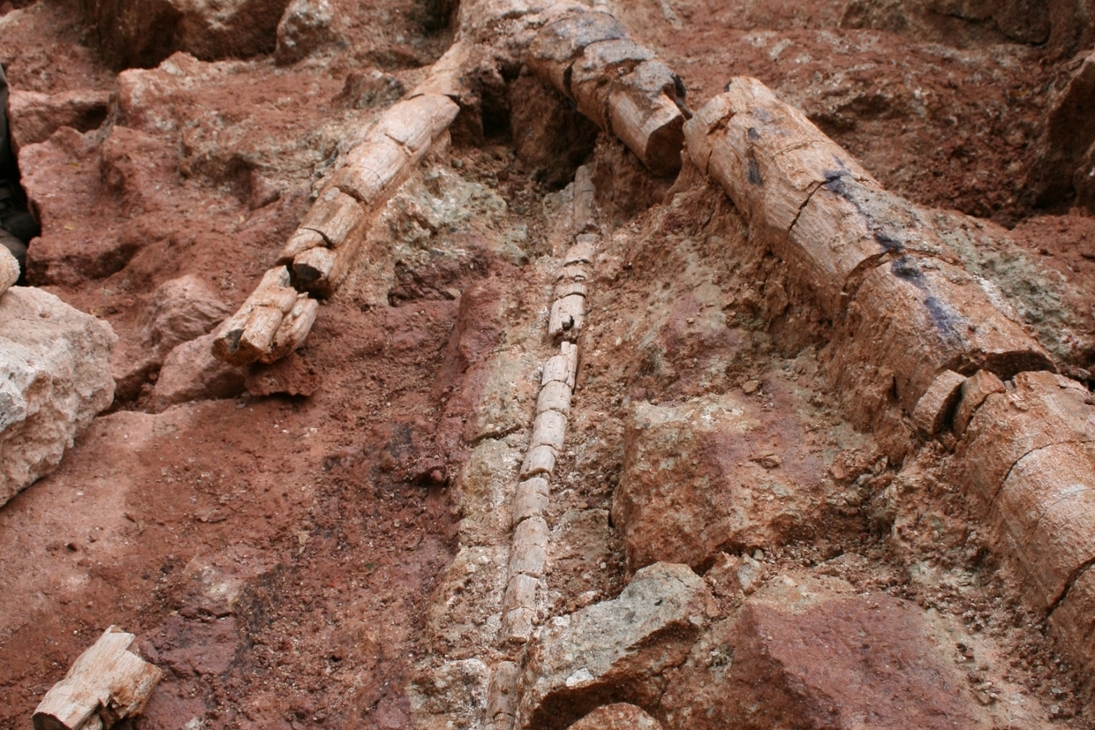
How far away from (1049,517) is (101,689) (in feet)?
13.0

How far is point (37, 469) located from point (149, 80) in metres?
4.60

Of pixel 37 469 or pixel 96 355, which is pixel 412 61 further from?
pixel 37 469

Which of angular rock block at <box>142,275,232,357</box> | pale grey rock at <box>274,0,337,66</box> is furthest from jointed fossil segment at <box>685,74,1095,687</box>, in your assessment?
pale grey rock at <box>274,0,337,66</box>

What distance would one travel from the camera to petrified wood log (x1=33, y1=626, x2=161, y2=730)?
429 cm

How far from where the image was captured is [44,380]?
538 cm

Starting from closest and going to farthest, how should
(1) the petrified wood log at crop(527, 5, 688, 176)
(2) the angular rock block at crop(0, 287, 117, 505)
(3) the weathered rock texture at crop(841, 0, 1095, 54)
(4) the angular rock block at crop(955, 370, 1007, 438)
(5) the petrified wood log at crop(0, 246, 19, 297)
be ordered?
(4) the angular rock block at crop(955, 370, 1007, 438) → (2) the angular rock block at crop(0, 287, 117, 505) → (5) the petrified wood log at crop(0, 246, 19, 297) → (1) the petrified wood log at crop(527, 5, 688, 176) → (3) the weathered rock texture at crop(841, 0, 1095, 54)

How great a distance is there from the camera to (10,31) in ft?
33.3

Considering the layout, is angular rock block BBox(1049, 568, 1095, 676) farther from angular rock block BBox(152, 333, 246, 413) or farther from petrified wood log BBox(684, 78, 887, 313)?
angular rock block BBox(152, 333, 246, 413)

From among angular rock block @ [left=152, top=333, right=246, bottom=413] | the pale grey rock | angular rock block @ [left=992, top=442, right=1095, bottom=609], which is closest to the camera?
angular rock block @ [left=992, top=442, right=1095, bottom=609]

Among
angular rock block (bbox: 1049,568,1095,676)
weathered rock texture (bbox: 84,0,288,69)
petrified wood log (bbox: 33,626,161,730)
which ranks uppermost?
angular rock block (bbox: 1049,568,1095,676)

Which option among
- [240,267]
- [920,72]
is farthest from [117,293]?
[920,72]

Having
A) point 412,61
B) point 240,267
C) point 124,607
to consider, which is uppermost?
point 412,61

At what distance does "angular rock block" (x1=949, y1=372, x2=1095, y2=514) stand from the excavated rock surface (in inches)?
0.6

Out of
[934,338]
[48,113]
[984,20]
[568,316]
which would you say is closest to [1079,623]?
[934,338]
